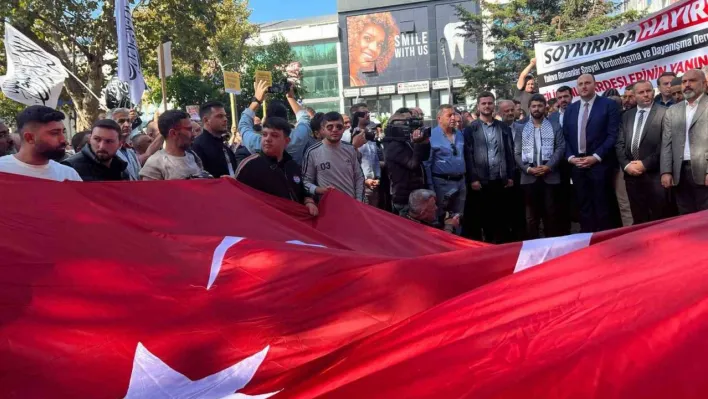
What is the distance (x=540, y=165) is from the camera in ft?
23.9

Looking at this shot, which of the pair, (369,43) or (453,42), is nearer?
(453,42)

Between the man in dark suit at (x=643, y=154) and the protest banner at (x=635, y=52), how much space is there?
6.01 feet

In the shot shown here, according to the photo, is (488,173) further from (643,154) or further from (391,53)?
(391,53)

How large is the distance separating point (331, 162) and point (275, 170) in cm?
106

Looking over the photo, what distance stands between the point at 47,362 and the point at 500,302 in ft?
6.38

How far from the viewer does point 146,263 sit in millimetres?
3383

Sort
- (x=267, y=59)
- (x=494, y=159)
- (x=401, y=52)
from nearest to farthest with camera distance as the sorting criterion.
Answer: (x=494, y=159) < (x=267, y=59) < (x=401, y=52)

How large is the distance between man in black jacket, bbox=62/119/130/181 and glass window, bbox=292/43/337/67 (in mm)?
66770

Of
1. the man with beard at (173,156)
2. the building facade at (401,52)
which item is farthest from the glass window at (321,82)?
the man with beard at (173,156)

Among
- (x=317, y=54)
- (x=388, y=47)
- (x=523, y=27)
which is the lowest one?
(x=523, y=27)

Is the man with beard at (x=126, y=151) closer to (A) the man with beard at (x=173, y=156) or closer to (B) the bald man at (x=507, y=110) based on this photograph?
(A) the man with beard at (x=173, y=156)

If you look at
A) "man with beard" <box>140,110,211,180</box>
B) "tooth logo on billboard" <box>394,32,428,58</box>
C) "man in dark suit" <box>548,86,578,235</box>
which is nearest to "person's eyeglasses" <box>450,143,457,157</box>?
"man in dark suit" <box>548,86,578,235</box>

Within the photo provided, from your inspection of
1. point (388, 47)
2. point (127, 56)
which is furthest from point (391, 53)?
point (127, 56)

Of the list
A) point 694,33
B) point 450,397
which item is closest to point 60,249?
point 450,397
